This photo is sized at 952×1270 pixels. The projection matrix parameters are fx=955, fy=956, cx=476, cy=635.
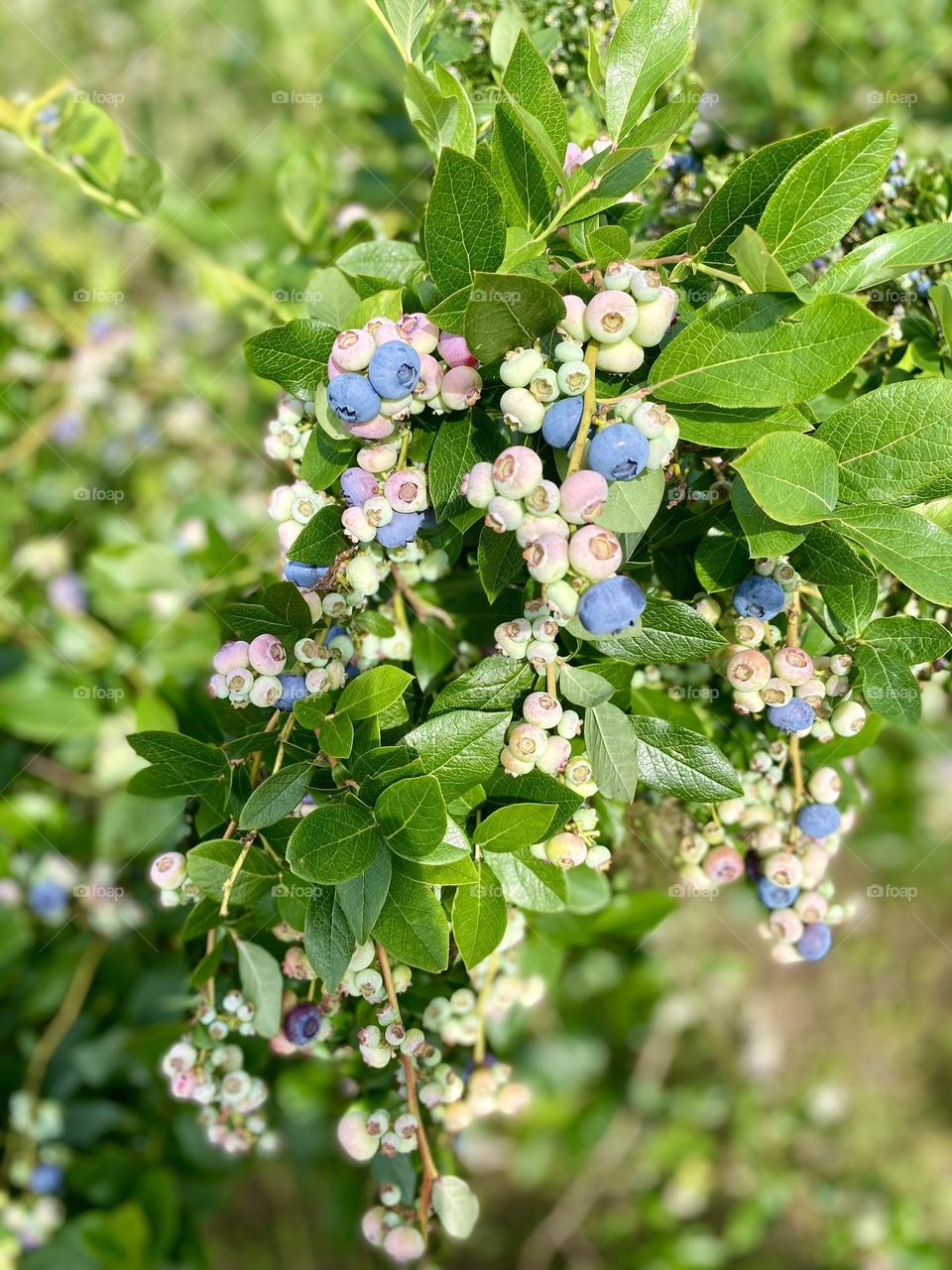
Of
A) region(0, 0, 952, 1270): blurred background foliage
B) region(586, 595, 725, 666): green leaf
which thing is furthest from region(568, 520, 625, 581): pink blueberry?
region(0, 0, 952, 1270): blurred background foliage

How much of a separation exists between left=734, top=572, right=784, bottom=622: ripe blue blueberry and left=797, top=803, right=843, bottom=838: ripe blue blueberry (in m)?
0.26

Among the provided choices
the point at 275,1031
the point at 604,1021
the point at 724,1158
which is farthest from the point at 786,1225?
the point at 275,1031

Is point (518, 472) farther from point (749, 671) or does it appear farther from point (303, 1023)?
point (303, 1023)

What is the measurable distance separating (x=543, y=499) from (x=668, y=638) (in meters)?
0.17

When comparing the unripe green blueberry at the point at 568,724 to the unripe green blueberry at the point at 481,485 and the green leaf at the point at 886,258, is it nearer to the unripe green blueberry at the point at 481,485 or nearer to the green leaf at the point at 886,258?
the unripe green blueberry at the point at 481,485

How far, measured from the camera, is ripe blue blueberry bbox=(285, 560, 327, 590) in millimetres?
853

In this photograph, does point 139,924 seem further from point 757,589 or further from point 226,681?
point 757,589

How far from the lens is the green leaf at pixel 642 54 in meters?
0.74

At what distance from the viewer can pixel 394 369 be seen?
713 millimetres

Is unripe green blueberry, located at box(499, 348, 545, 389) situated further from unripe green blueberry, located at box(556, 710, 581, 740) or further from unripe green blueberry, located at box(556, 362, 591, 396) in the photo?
unripe green blueberry, located at box(556, 710, 581, 740)

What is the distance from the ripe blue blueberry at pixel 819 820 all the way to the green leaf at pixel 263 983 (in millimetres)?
564

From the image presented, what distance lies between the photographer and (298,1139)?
2.44 m

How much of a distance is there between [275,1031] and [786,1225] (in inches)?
98.3

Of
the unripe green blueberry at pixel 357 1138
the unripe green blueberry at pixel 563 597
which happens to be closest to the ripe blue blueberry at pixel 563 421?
the unripe green blueberry at pixel 563 597
